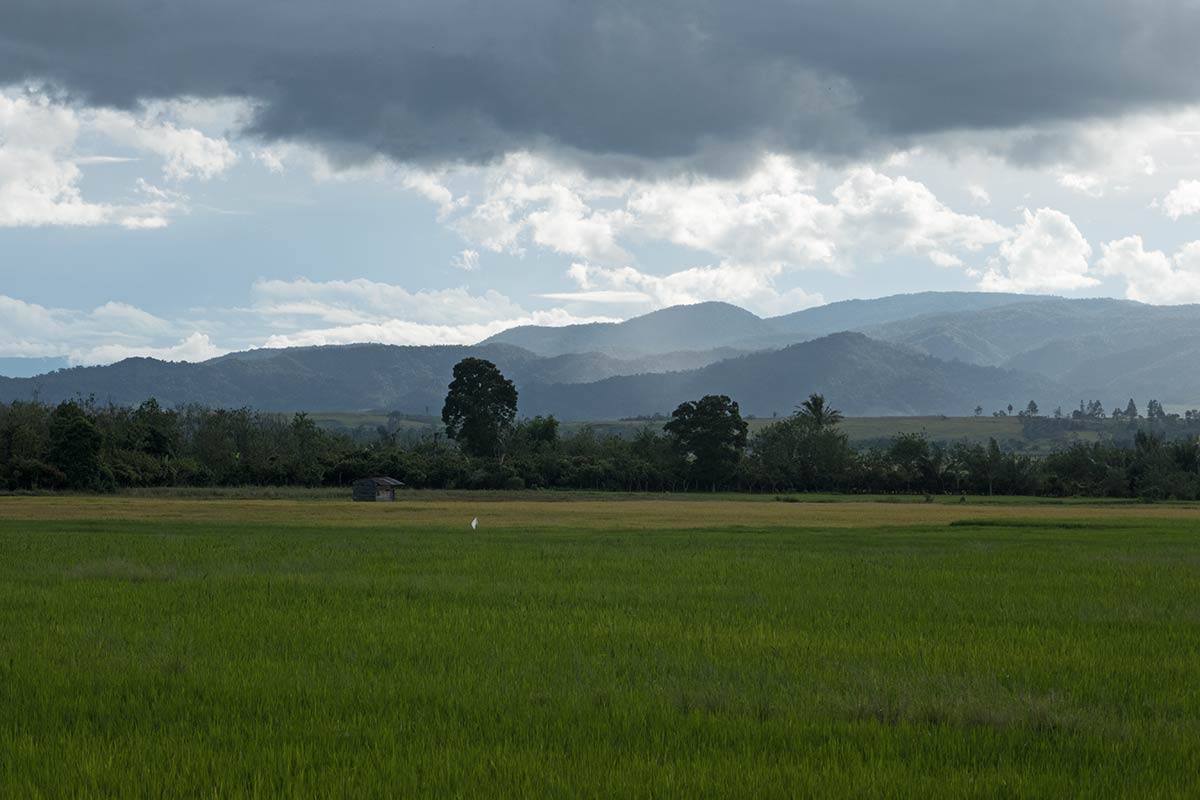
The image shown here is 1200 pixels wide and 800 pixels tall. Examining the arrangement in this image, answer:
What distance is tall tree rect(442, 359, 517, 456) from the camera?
12456cm

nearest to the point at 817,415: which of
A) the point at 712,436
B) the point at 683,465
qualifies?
the point at 712,436

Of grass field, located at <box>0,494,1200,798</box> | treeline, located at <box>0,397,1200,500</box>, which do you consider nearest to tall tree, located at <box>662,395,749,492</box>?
treeline, located at <box>0,397,1200,500</box>

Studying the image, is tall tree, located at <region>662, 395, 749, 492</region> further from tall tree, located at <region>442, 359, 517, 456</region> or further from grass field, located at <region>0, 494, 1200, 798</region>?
grass field, located at <region>0, 494, 1200, 798</region>

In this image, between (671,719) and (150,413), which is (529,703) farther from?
(150,413)

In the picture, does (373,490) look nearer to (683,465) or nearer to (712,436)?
(683,465)

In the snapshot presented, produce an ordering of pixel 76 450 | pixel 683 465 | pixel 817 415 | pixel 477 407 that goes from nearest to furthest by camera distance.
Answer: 1. pixel 76 450
2. pixel 683 465
3. pixel 477 407
4. pixel 817 415

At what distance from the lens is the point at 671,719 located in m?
10.9

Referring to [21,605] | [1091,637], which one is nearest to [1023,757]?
[1091,637]

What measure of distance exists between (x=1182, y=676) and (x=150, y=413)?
129133 millimetres

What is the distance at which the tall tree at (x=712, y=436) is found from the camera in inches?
4707

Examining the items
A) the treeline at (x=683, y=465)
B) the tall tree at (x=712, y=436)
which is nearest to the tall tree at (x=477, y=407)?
the treeline at (x=683, y=465)

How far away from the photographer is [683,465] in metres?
121

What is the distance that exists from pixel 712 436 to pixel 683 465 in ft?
15.1

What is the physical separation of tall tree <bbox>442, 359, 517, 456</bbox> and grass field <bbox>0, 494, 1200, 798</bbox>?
96.2 metres
